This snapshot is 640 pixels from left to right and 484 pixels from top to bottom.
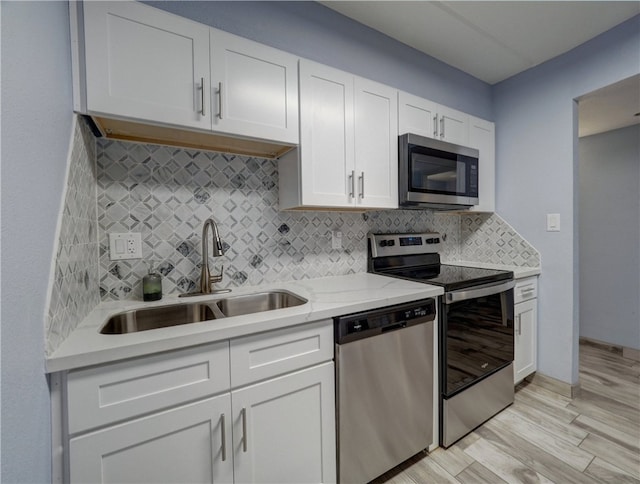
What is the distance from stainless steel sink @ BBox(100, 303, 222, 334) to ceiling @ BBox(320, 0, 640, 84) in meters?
1.88

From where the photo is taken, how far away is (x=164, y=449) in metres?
0.89

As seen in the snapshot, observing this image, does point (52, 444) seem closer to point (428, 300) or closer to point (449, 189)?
point (428, 300)

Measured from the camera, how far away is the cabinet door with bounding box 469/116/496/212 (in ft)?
7.39

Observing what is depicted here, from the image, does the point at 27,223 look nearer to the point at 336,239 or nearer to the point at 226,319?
the point at 226,319

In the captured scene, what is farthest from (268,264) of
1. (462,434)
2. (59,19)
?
(462,434)

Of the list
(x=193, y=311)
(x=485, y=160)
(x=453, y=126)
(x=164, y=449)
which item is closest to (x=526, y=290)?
(x=485, y=160)

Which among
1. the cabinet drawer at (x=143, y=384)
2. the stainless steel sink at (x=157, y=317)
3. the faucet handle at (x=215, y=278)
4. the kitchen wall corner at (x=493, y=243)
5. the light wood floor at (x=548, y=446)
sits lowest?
the light wood floor at (x=548, y=446)

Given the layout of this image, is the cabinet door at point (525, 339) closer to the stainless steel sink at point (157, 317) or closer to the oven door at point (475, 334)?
the oven door at point (475, 334)

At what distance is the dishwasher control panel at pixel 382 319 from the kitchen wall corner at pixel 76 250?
0.92 metres

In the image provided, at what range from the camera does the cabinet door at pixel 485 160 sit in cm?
225

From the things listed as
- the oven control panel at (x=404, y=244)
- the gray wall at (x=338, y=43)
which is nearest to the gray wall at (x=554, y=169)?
the gray wall at (x=338, y=43)

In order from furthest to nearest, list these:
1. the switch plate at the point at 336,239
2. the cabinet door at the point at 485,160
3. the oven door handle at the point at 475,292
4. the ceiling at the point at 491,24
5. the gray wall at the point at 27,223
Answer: the cabinet door at the point at 485,160 < the switch plate at the point at 336,239 < the ceiling at the point at 491,24 < the oven door handle at the point at 475,292 < the gray wall at the point at 27,223

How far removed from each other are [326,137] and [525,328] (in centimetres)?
207

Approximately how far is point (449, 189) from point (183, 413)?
196cm
